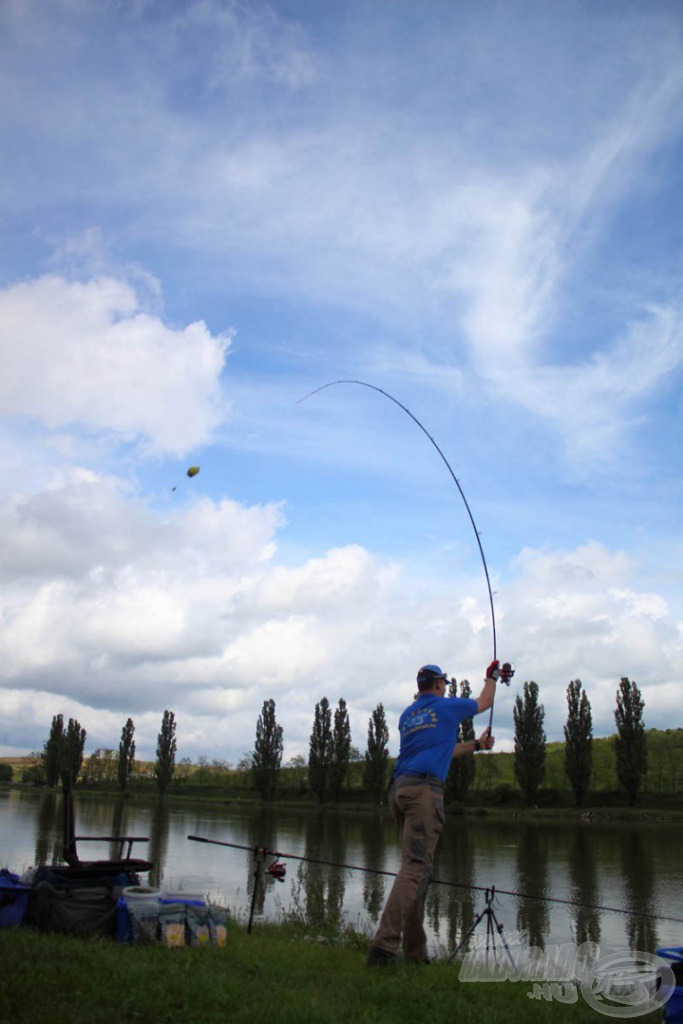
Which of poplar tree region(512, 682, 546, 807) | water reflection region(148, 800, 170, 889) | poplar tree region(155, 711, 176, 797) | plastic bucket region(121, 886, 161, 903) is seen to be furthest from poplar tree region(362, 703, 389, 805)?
plastic bucket region(121, 886, 161, 903)

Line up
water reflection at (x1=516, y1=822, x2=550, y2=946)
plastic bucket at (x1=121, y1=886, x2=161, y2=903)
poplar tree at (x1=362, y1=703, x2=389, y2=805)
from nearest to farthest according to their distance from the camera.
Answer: plastic bucket at (x1=121, y1=886, x2=161, y2=903)
water reflection at (x1=516, y1=822, x2=550, y2=946)
poplar tree at (x1=362, y1=703, x2=389, y2=805)

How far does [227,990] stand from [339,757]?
212 ft

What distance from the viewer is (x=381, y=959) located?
5.00m

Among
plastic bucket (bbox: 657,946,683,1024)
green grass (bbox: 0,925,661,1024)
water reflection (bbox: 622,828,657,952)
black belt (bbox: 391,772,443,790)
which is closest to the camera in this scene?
green grass (bbox: 0,925,661,1024)

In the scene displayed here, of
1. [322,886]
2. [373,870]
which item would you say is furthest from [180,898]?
[322,886]

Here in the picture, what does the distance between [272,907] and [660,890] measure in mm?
10803

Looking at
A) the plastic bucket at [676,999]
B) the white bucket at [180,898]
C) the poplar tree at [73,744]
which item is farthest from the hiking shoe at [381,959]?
the poplar tree at [73,744]

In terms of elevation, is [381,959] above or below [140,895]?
below

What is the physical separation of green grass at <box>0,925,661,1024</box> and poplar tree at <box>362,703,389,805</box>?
6130 cm

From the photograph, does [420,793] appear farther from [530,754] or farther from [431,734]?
[530,754]

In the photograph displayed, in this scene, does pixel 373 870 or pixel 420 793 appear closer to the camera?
pixel 420 793

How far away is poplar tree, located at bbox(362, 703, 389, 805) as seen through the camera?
2510 inches

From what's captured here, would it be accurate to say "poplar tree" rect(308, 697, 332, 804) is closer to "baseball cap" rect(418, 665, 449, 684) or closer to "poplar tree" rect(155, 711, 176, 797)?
"poplar tree" rect(155, 711, 176, 797)

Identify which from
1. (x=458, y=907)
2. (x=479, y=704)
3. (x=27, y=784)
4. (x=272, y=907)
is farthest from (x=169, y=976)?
(x=27, y=784)
